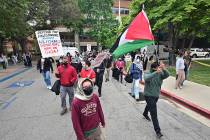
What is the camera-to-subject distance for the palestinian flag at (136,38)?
7.21 m

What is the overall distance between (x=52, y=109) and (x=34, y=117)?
1051mm

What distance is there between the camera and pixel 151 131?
23.7 feet

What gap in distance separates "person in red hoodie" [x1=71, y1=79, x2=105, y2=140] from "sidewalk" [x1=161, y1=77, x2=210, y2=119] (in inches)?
199

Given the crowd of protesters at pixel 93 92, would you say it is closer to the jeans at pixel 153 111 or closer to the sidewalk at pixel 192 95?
the jeans at pixel 153 111

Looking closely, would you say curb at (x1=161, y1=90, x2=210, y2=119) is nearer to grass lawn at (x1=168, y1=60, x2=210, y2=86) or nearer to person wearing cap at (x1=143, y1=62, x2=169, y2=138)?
person wearing cap at (x1=143, y1=62, x2=169, y2=138)

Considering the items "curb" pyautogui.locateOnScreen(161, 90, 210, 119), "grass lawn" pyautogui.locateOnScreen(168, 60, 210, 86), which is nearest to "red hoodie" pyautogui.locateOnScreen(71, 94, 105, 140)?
"curb" pyautogui.locateOnScreen(161, 90, 210, 119)

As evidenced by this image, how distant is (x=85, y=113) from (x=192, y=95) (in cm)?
803

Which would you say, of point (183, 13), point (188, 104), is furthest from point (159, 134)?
point (183, 13)

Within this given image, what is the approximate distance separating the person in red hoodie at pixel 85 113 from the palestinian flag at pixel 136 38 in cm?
267

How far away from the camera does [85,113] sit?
465 cm

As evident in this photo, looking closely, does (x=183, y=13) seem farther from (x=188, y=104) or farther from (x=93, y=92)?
(x=93, y=92)

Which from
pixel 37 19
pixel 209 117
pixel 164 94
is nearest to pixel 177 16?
pixel 164 94

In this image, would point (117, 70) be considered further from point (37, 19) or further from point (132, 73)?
point (37, 19)

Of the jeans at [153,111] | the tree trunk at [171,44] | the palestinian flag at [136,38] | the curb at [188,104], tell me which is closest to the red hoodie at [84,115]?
the jeans at [153,111]
